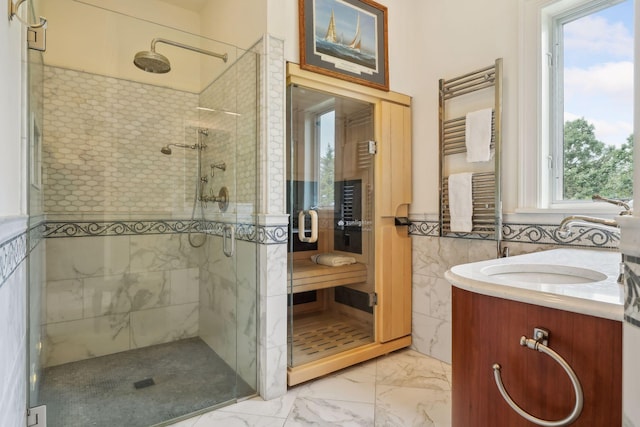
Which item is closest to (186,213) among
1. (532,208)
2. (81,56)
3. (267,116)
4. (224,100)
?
(224,100)

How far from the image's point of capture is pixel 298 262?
6.97ft

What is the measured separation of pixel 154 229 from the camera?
2.36m

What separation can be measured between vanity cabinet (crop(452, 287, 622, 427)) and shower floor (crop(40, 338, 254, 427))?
1.36 meters


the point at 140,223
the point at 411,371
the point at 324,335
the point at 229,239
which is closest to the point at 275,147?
the point at 229,239

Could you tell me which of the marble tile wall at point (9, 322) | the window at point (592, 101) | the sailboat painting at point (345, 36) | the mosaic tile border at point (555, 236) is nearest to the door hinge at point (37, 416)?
the marble tile wall at point (9, 322)

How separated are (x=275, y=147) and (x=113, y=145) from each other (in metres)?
1.15

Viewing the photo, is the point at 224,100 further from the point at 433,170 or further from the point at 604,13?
the point at 604,13

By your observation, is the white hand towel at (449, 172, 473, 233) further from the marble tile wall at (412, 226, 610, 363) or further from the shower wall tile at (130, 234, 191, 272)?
the shower wall tile at (130, 234, 191, 272)

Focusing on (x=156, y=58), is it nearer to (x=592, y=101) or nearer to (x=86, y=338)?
Answer: (x=86, y=338)

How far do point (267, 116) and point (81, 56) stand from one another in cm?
129

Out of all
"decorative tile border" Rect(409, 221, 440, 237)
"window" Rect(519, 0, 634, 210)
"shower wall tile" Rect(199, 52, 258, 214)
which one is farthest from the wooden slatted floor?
"window" Rect(519, 0, 634, 210)

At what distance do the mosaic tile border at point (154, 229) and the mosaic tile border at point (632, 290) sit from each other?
162 centimetres

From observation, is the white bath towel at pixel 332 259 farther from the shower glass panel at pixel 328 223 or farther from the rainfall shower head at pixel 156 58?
the rainfall shower head at pixel 156 58

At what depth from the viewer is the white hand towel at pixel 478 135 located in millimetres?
2082
